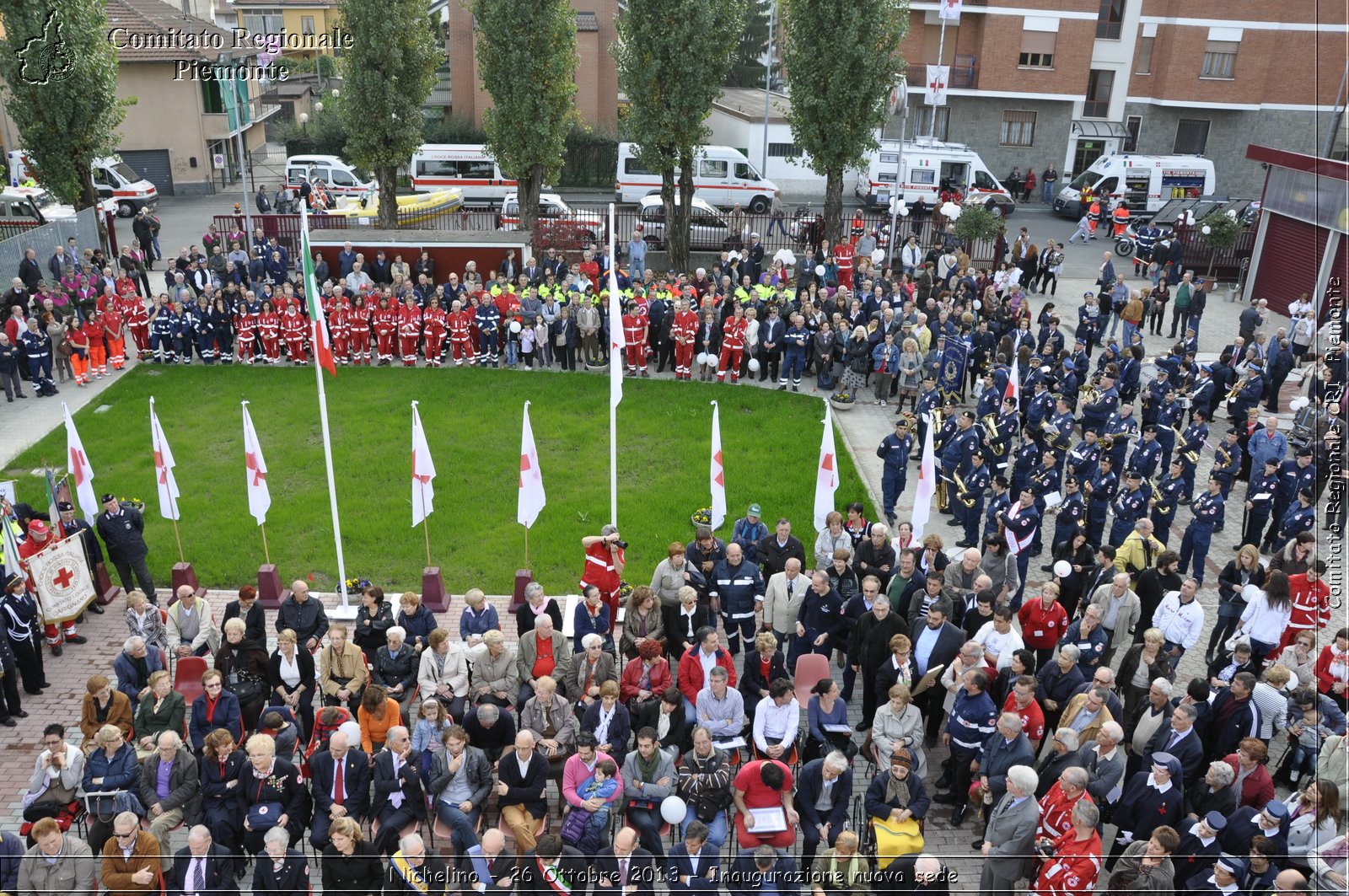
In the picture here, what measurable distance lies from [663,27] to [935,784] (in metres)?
20.1

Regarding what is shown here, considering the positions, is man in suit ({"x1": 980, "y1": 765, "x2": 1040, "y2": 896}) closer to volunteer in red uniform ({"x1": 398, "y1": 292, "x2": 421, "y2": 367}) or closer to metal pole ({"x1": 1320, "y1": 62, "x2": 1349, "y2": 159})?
metal pole ({"x1": 1320, "y1": 62, "x2": 1349, "y2": 159})

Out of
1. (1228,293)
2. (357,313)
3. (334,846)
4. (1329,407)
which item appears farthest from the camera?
(1228,293)

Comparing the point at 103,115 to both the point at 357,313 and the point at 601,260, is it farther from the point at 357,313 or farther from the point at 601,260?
the point at 601,260

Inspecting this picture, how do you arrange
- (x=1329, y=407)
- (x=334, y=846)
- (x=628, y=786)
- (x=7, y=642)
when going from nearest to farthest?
(x=334, y=846) → (x=628, y=786) → (x=7, y=642) → (x=1329, y=407)

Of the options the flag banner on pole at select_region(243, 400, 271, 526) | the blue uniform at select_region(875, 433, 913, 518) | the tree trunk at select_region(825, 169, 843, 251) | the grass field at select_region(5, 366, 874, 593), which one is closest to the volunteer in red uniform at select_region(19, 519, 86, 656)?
the grass field at select_region(5, 366, 874, 593)

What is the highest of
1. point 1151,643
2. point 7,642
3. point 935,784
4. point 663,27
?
point 663,27

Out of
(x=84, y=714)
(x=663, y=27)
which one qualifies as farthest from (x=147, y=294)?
(x=84, y=714)

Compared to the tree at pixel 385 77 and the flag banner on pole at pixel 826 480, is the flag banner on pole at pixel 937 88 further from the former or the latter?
the flag banner on pole at pixel 826 480

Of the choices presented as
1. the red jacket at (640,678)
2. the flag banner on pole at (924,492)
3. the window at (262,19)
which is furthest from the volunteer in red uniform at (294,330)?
the window at (262,19)

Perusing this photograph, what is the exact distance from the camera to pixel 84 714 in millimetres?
9531

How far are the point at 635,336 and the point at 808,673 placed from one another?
1178 centimetres

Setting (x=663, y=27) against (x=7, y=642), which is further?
(x=663, y=27)

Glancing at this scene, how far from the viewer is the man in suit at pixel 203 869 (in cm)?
762

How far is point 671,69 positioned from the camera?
81.9 ft
